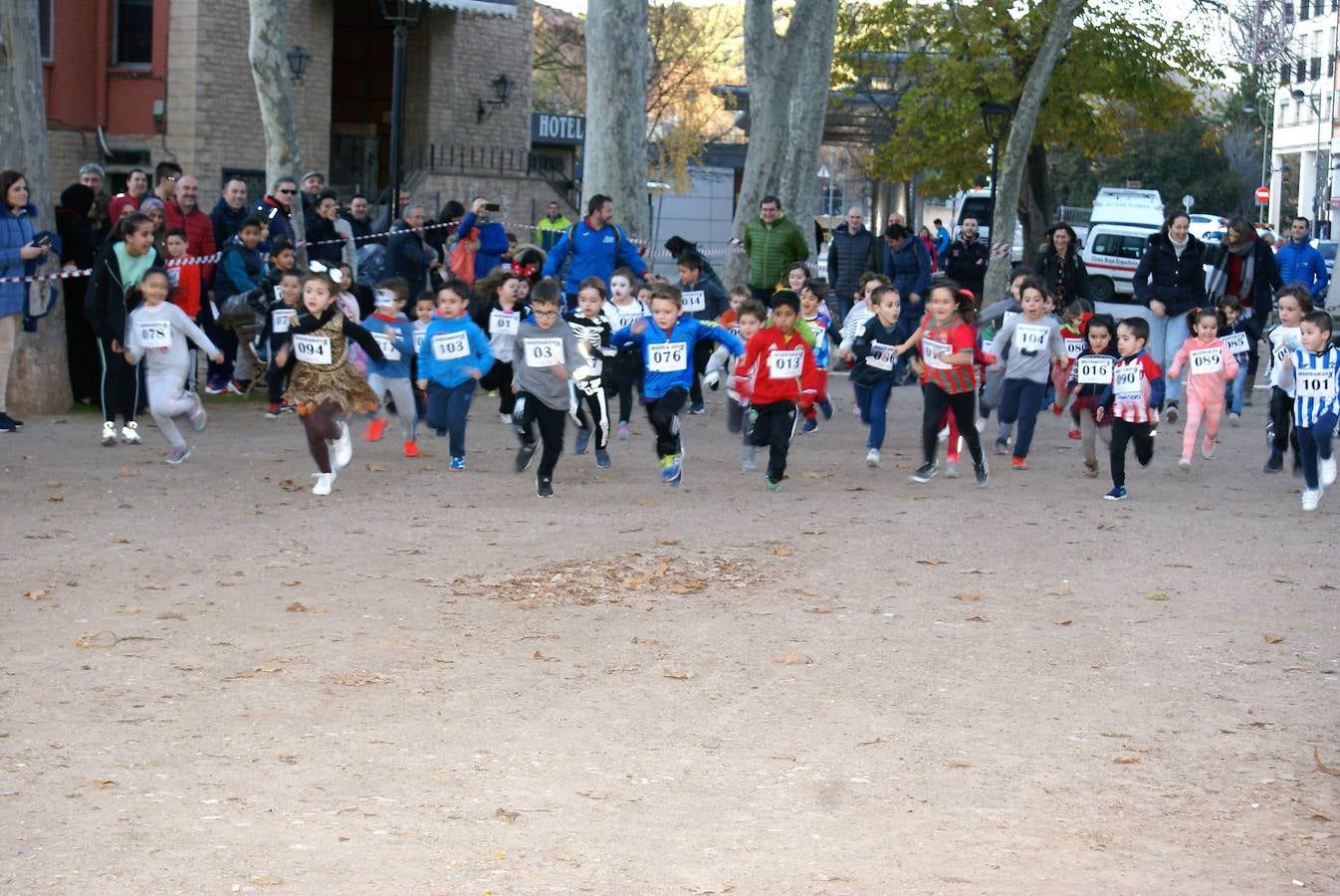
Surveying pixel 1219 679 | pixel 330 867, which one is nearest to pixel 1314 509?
pixel 1219 679

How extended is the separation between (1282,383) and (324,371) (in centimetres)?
671

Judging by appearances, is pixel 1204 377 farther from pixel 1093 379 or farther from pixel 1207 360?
pixel 1093 379

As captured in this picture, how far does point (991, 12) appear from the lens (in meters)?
46.9

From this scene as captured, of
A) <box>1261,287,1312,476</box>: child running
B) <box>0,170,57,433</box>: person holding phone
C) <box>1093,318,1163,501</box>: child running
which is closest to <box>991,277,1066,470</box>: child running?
<box>1093,318,1163,501</box>: child running

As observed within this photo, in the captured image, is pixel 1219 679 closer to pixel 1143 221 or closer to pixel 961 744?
pixel 961 744

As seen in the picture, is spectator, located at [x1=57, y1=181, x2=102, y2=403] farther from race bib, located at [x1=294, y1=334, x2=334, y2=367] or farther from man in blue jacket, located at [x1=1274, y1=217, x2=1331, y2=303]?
man in blue jacket, located at [x1=1274, y1=217, x2=1331, y2=303]

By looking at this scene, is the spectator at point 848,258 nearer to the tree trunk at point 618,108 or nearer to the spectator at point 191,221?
the tree trunk at point 618,108

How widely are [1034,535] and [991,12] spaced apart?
123 feet

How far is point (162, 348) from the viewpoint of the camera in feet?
44.4

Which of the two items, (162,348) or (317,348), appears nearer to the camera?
(317,348)

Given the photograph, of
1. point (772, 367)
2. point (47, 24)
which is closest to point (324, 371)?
point (772, 367)

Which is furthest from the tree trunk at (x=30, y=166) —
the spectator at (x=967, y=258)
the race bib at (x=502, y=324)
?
the spectator at (x=967, y=258)

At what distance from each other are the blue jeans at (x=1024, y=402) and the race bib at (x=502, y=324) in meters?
4.10

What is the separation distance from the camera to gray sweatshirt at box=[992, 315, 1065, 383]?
48.9ft
